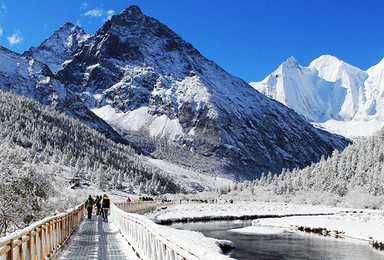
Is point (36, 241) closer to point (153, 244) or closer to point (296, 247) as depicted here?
point (153, 244)

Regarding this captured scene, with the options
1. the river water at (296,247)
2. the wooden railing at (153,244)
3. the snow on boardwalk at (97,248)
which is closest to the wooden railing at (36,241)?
the snow on boardwalk at (97,248)

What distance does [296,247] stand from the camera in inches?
1069

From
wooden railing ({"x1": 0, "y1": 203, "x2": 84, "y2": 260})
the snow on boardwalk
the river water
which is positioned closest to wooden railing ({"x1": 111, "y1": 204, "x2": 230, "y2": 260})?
the snow on boardwalk

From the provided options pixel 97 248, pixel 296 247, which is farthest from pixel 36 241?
pixel 296 247

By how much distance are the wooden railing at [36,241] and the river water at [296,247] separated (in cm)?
1296

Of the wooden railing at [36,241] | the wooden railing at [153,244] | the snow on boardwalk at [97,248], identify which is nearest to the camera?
the wooden railing at [153,244]

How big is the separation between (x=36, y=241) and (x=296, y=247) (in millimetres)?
21675

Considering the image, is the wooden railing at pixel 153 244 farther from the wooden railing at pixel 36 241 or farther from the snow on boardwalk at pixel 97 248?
the wooden railing at pixel 36 241

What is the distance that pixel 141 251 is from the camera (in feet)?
43.8

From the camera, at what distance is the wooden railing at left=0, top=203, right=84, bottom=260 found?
25.1 feet

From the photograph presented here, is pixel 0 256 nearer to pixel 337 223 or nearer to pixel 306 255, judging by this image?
pixel 306 255

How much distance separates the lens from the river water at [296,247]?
23.8m

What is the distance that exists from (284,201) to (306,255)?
67892 millimetres

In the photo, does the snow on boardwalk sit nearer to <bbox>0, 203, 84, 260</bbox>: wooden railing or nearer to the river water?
<bbox>0, 203, 84, 260</bbox>: wooden railing
